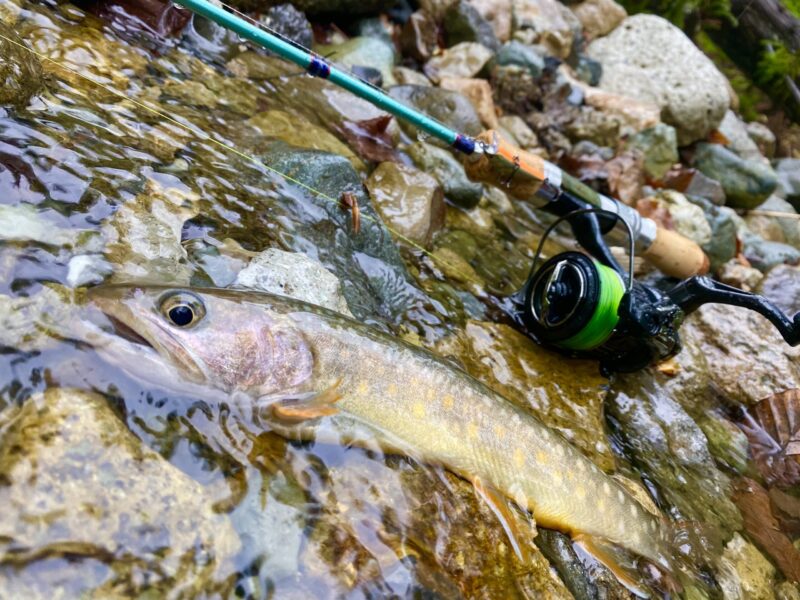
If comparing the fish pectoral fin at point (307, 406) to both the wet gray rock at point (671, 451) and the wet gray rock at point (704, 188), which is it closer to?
the wet gray rock at point (671, 451)

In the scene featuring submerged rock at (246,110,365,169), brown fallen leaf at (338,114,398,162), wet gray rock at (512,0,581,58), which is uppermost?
wet gray rock at (512,0,581,58)

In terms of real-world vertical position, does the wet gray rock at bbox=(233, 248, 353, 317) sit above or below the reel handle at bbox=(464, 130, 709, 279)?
below

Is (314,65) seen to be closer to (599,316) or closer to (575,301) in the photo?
(575,301)

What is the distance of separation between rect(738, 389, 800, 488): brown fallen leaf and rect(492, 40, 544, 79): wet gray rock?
21.6 feet

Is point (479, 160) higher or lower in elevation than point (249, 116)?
higher

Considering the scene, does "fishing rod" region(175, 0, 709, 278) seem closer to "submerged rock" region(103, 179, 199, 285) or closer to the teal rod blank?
the teal rod blank

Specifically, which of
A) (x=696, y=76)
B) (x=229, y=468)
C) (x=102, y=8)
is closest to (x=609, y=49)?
(x=696, y=76)

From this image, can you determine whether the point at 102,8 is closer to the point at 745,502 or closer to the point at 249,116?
the point at 249,116

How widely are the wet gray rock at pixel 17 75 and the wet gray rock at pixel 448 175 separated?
3517 mm

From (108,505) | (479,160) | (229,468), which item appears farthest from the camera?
(479,160)

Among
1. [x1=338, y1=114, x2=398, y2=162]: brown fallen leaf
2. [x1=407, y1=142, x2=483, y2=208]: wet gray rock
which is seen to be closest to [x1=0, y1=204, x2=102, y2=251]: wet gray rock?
[x1=338, y1=114, x2=398, y2=162]: brown fallen leaf

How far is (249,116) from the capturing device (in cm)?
493

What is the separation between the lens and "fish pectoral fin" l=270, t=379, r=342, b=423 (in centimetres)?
253

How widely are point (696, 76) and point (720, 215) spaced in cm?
417
